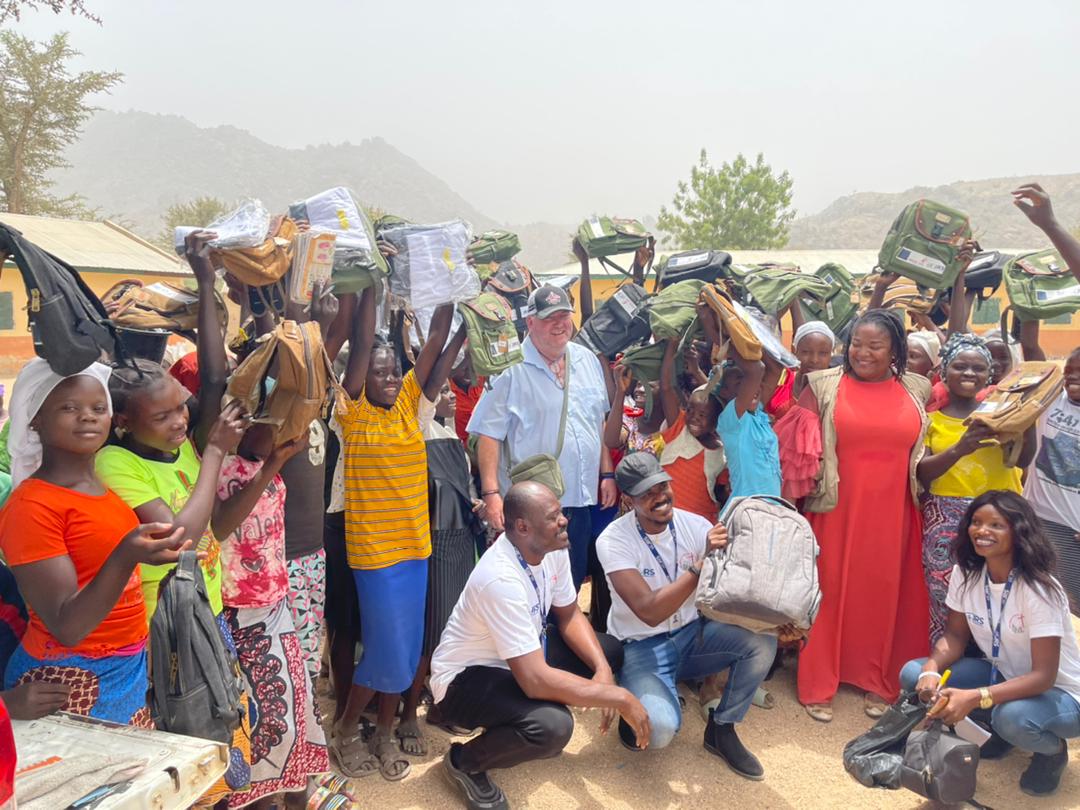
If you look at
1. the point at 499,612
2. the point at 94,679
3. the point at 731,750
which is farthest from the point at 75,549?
the point at 731,750

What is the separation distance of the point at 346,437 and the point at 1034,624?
3087mm

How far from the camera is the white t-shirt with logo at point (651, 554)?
3687 millimetres

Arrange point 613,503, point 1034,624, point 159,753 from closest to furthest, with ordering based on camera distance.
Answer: point 159,753 → point 1034,624 → point 613,503

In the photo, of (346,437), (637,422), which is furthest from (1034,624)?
(346,437)

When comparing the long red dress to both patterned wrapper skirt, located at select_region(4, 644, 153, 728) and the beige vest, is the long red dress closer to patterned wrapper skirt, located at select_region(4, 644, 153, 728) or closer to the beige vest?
the beige vest

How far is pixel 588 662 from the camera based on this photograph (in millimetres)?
3486

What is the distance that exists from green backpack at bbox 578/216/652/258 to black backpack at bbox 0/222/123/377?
3.46 meters

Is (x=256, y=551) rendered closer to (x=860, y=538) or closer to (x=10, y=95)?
(x=860, y=538)

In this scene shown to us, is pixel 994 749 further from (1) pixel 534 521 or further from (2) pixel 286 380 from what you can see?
(2) pixel 286 380

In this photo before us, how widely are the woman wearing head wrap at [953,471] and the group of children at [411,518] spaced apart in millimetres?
15

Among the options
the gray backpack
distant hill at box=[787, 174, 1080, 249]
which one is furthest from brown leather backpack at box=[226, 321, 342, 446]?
distant hill at box=[787, 174, 1080, 249]

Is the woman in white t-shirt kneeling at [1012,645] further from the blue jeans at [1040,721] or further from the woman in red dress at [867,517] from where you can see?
the woman in red dress at [867,517]

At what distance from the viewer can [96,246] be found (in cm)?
2238

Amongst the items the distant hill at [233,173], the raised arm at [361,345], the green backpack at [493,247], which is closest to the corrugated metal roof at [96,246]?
the green backpack at [493,247]
